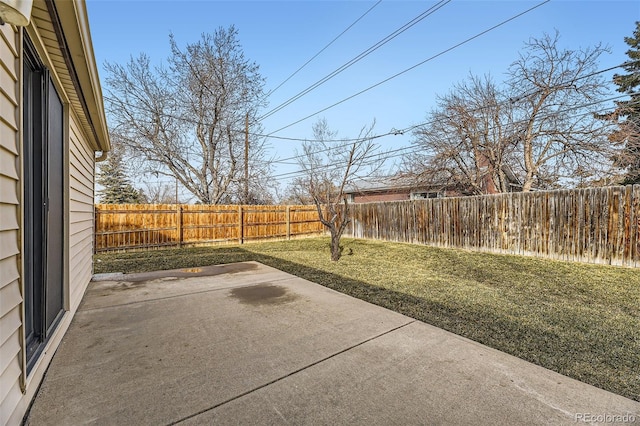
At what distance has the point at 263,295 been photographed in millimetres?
3811

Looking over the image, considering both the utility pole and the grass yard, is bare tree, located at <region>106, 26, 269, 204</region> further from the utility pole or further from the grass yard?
the grass yard

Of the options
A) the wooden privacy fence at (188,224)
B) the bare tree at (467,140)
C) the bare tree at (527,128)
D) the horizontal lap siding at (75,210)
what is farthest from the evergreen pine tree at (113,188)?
the bare tree at (527,128)

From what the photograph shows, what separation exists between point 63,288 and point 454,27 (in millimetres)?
9246

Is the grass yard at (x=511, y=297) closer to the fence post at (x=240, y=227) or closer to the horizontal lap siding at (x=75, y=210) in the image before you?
the horizontal lap siding at (x=75, y=210)

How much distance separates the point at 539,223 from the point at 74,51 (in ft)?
26.6

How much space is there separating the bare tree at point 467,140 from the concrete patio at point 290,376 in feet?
30.9

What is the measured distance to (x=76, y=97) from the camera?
2818 mm

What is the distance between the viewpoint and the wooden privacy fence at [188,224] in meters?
8.16

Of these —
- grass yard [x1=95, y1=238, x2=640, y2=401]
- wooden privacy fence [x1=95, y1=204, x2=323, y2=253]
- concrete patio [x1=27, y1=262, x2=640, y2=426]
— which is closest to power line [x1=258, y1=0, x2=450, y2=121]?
wooden privacy fence [x1=95, y1=204, x2=323, y2=253]

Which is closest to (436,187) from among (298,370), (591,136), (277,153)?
(591,136)

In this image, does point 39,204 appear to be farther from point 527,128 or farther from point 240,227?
point 527,128

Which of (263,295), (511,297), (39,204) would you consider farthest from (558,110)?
(39,204)

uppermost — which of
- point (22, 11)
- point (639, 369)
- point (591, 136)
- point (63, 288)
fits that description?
point (591, 136)

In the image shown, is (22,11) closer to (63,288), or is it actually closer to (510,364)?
(63,288)
